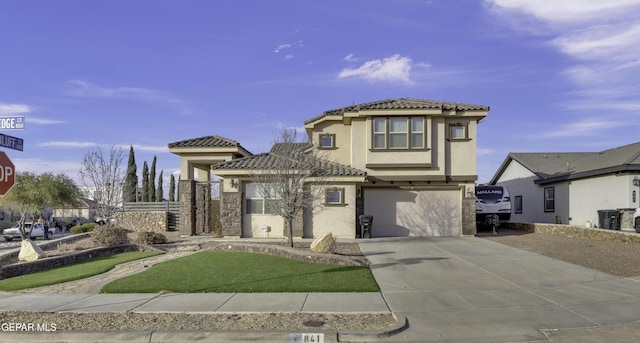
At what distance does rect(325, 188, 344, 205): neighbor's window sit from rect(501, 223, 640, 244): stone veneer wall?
9.74 metres

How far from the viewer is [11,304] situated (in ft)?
30.3

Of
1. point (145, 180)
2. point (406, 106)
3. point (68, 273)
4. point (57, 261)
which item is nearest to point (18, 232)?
point (145, 180)

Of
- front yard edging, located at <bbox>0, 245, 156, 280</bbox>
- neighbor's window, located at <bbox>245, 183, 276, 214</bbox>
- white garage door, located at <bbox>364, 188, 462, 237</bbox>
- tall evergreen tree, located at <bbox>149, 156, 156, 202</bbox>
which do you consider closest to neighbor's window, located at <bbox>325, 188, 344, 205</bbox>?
white garage door, located at <bbox>364, 188, 462, 237</bbox>

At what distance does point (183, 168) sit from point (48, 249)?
23.9 ft

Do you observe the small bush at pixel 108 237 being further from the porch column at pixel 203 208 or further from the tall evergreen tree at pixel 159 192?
the tall evergreen tree at pixel 159 192

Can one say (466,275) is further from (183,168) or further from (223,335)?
(183,168)

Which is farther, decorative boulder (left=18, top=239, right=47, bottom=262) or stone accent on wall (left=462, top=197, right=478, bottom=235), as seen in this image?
stone accent on wall (left=462, top=197, right=478, bottom=235)

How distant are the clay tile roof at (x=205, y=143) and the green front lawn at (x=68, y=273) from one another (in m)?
8.64

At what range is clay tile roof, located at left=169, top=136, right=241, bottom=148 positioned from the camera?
2389 cm

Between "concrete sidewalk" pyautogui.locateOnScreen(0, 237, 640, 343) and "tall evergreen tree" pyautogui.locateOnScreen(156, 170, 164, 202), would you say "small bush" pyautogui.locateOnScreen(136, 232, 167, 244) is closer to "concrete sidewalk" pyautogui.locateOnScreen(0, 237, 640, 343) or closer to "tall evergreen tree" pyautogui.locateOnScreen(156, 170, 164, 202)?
"concrete sidewalk" pyautogui.locateOnScreen(0, 237, 640, 343)

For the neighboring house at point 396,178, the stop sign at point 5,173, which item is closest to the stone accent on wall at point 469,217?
the neighboring house at point 396,178

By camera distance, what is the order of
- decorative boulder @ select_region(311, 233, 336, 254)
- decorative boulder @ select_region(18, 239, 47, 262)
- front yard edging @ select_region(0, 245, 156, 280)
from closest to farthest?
front yard edging @ select_region(0, 245, 156, 280) < decorative boulder @ select_region(311, 233, 336, 254) < decorative boulder @ select_region(18, 239, 47, 262)

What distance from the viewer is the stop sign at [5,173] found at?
698cm

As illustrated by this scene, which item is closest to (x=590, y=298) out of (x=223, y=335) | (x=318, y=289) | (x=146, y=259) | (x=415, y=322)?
(x=415, y=322)
